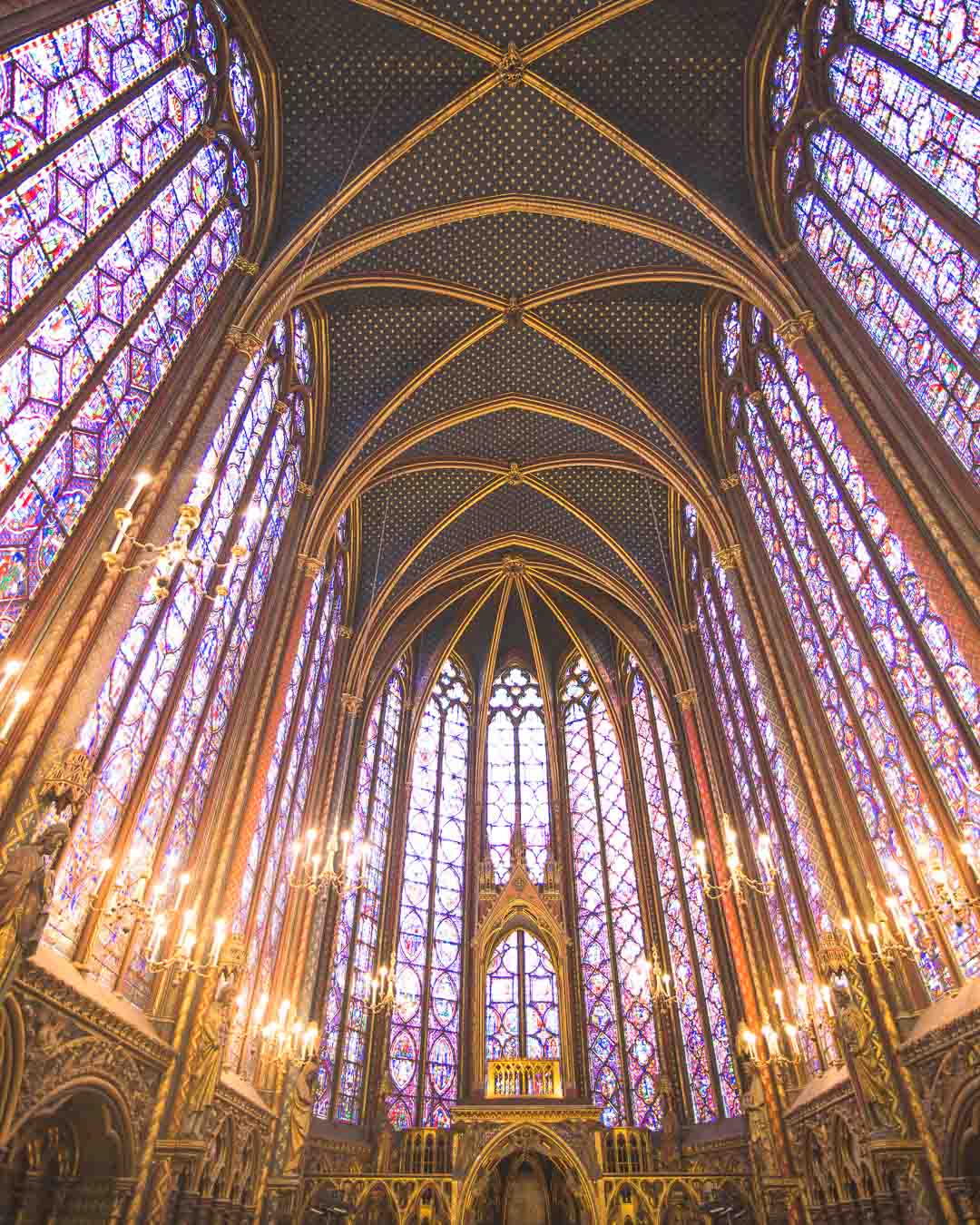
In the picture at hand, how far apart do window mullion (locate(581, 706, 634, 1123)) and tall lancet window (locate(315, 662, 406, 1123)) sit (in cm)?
633

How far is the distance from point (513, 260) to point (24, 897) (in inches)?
623

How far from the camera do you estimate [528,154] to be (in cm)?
1608

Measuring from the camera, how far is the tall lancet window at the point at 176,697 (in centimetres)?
1036

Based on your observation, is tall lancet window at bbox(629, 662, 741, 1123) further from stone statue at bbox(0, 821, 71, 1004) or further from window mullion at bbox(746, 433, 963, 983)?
stone statue at bbox(0, 821, 71, 1004)

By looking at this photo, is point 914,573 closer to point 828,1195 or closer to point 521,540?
point 828,1195

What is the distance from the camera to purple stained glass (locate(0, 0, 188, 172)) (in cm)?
874

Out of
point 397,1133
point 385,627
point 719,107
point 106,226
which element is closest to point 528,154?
point 719,107

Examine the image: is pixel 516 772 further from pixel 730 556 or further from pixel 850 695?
pixel 850 695

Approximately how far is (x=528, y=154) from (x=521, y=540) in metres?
11.6

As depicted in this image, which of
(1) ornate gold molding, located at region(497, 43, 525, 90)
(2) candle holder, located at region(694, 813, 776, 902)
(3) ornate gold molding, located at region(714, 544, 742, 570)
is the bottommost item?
(2) candle holder, located at region(694, 813, 776, 902)

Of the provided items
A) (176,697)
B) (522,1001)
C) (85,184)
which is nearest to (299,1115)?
(522,1001)

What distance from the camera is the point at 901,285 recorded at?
11.4 m

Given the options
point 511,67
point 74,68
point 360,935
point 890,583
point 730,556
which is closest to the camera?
point 74,68

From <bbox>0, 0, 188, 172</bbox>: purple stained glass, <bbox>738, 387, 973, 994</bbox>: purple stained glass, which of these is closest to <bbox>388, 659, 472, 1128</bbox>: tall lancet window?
<bbox>738, 387, 973, 994</bbox>: purple stained glass
